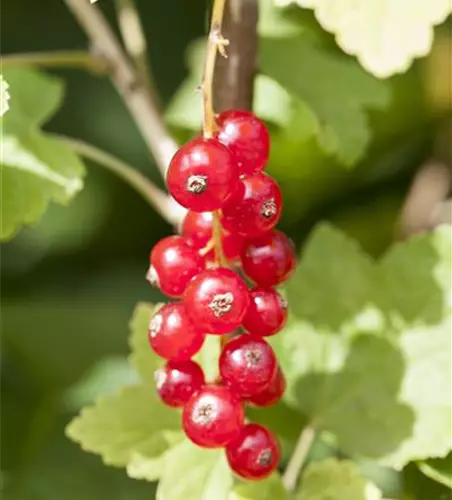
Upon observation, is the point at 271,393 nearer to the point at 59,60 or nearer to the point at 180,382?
the point at 180,382

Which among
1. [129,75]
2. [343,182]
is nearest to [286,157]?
[343,182]

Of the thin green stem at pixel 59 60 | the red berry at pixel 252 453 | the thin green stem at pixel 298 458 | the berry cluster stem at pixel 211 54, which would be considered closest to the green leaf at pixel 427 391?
the thin green stem at pixel 298 458

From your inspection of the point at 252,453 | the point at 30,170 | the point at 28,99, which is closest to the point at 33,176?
the point at 30,170

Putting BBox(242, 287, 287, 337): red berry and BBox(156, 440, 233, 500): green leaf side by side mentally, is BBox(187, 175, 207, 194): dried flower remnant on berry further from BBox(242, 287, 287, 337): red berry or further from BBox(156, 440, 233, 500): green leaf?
BBox(156, 440, 233, 500): green leaf

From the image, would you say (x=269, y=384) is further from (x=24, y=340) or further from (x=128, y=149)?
(x=128, y=149)

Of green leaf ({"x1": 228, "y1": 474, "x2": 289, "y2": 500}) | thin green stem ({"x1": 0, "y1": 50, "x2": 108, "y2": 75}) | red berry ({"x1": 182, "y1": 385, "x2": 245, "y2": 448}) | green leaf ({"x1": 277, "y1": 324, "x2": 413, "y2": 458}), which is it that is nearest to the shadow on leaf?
green leaf ({"x1": 277, "y1": 324, "x2": 413, "y2": 458})

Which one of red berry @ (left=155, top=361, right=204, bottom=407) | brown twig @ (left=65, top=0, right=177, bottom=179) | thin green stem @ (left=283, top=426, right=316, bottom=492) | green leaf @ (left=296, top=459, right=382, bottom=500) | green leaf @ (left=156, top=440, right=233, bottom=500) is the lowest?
green leaf @ (left=156, top=440, right=233, bottom=500)
